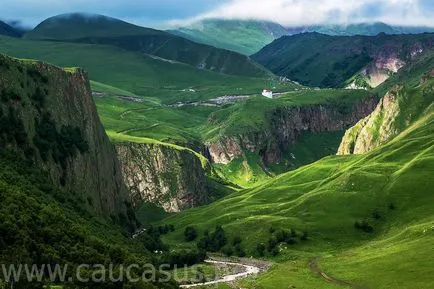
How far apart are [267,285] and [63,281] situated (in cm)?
7099

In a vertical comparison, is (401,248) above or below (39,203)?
below

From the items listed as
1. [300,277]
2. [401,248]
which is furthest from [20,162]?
[401,248]

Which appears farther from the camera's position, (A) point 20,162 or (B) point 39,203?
(A) point 20,162

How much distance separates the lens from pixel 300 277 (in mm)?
191750

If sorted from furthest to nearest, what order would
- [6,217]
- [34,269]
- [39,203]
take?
1. [39,203]
2. [6,217]
3. [34,269]

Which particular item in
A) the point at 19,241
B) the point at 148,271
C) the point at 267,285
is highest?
the point at 19,241

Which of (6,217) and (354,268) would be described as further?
(354,268)

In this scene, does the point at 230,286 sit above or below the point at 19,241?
below

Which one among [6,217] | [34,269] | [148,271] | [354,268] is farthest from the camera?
[354,268]

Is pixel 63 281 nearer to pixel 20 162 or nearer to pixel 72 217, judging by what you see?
pixel 72 217

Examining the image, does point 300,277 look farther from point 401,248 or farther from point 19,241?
point 19,241

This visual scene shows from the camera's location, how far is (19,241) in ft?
423

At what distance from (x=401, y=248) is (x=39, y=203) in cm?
9509

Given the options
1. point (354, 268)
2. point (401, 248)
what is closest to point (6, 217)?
point (354, 268)
